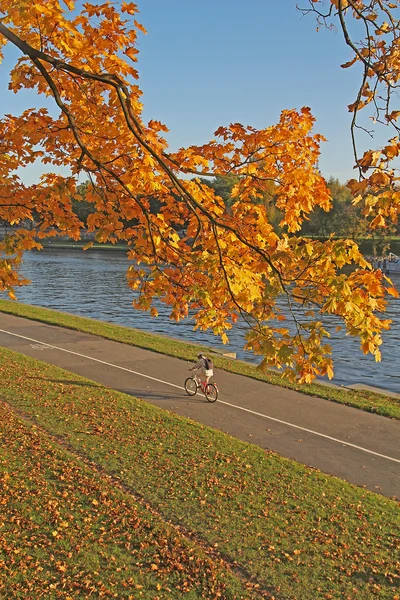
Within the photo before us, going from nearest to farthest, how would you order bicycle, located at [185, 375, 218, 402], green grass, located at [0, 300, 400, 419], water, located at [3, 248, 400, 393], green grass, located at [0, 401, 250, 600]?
green grass, located at [0, 401, 250, 600], bicycle, located at [185, 375, 218, 402], green grass, located at [0, 300, 400, 419], water, located at [3, 248, 400, 393]

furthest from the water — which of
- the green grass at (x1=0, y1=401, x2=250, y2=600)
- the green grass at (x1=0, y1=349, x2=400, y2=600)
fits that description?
the green grass at (x1=0, y1=401, x2=250, y2=600)

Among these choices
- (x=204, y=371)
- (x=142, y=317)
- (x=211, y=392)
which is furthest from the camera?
(x=142, y=317)

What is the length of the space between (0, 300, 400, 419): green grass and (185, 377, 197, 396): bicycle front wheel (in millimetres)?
1687

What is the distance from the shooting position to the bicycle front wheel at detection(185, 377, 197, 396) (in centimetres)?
1513

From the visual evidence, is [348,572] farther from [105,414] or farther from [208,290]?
[105,414]

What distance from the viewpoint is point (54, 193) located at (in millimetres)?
7344

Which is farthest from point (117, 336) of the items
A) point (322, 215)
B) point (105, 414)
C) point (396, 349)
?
point (322, 215)

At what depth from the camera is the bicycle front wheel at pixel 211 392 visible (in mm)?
14672

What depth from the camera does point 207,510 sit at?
28.0 feet

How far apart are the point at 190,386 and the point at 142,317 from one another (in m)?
19.0

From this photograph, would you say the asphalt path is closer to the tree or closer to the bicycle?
the bicycle

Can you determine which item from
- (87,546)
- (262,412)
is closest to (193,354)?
(262,412)

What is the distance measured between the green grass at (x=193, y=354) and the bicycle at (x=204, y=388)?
1196 mm

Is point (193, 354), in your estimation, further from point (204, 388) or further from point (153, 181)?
point (153, 181)
